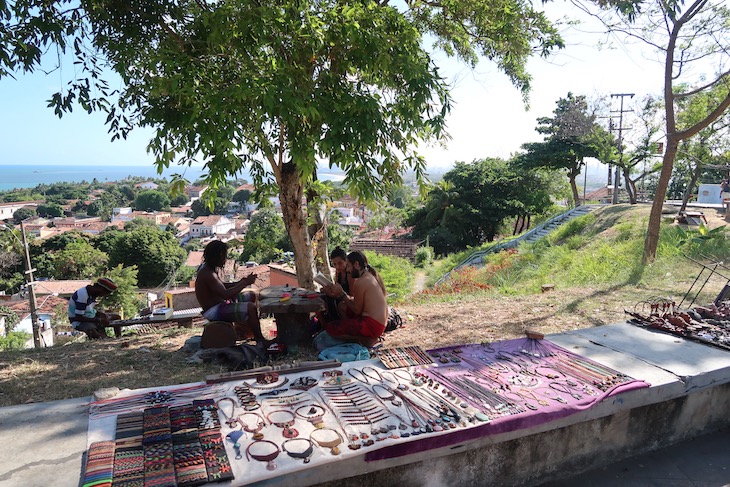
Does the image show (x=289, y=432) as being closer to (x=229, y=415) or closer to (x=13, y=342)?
(x=229, y=415)

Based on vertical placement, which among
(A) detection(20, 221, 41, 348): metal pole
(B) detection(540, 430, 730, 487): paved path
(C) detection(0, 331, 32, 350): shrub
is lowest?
(C) detection(0, 331, 32, 350): shrub

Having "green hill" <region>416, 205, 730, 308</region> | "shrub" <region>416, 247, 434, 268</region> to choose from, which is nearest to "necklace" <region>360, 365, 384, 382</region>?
"green hill" <region>416, 205, 730, 308</region>

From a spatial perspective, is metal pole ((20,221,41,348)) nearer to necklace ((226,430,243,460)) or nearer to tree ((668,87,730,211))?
necklace ((226,430,243,460))

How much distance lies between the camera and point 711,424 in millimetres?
4266

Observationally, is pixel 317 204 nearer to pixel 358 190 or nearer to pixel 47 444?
pixel 358 190

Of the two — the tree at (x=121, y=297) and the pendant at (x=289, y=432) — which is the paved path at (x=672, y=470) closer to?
the pendant at (x=289, y=432)

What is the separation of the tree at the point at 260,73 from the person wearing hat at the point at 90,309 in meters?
2.16

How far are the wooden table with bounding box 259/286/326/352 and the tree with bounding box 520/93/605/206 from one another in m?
23.8

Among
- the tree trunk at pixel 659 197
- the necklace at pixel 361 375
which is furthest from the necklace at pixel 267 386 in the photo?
the tree trunk at pixel 659 197

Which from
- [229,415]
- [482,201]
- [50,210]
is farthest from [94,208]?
[229,415]

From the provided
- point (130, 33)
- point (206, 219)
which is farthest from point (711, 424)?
A: point (206, 219)

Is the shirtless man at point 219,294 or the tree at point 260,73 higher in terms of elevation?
the tree at point 260,73

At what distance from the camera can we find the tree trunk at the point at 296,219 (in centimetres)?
631

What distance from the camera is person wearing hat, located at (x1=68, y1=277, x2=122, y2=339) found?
21.1 feet
